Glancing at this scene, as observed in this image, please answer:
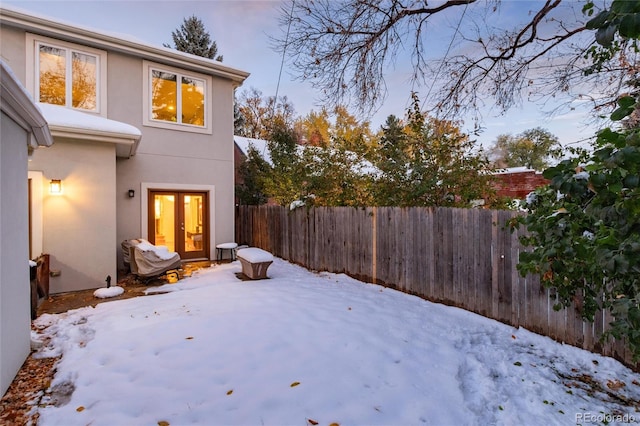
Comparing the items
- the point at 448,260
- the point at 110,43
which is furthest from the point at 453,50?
the point at 110,43

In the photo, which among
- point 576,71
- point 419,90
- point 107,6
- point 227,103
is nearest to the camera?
point 576,71

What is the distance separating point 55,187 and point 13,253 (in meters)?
3.47

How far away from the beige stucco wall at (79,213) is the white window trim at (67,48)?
7.45 feet

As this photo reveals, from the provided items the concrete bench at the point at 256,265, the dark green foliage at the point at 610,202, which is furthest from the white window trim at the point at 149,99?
the dark green foliage at the point at 610,202

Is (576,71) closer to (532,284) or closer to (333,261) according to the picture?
(532,284)

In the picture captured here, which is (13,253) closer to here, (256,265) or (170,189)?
(256,265)

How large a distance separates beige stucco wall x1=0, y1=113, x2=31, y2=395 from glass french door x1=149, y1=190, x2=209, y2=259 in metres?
5.26

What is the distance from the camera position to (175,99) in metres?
8.82

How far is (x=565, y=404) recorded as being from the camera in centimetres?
269

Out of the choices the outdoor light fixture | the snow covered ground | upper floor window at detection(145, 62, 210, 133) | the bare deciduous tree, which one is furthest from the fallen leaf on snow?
upper floor window at detection(145, 62, 210, 133)

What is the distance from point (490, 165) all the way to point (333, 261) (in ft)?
12.6

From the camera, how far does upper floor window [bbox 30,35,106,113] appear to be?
7.21 metres

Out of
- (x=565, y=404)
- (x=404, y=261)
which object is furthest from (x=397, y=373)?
(x=404, y=261)

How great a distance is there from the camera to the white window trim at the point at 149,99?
8.34 metres
